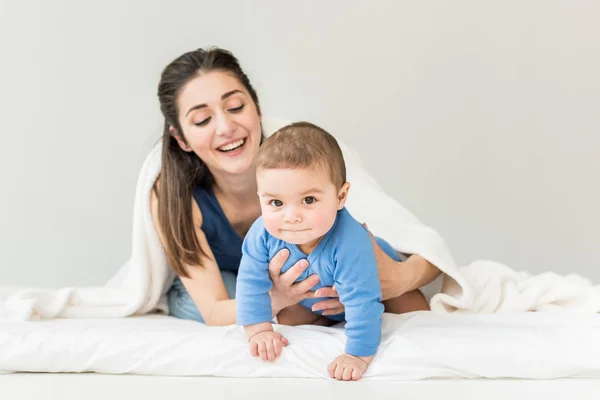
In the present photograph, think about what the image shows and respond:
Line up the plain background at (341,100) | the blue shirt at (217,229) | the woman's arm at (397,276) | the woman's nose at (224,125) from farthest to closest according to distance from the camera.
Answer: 1. the plain background at (341,100)
2. the blue shirt at (217,229)
3. the woman's nose at (224,125)
4. the woman's arm at (397,276)

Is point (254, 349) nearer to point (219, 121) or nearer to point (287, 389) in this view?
point (287, 389)

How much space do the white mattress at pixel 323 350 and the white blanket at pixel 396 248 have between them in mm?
101

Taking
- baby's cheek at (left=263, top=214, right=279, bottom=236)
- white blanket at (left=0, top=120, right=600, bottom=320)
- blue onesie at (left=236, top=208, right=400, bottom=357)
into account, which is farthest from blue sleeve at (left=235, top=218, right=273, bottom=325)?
white blanket at (left=0, top=120, right=600, bottom=320)

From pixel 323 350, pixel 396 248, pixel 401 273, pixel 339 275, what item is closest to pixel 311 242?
pixel 339 275

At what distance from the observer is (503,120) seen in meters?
3.38

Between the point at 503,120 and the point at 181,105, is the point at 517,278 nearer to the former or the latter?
the point at 181,105

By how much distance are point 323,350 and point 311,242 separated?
24 centimetres

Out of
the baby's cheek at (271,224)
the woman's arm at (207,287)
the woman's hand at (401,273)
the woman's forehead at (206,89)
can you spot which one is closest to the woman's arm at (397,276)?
the woman's hand at (401,273)

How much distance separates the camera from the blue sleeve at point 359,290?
163 cm

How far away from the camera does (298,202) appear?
1.55m

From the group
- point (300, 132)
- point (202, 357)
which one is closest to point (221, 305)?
point (202, 357)

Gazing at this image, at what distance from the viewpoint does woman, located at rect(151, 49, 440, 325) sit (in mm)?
2018

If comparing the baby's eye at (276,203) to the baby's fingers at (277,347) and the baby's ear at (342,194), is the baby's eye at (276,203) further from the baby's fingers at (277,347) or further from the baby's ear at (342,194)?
the baby's fingers at (277,347)

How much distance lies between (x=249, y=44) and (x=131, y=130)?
0.63 meters
